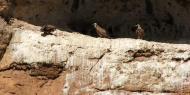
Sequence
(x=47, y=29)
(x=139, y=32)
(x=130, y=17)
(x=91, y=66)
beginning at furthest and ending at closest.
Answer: (x=130, y=17), (x=139, y=32), (x=47, y=29), (x=91, y=66)

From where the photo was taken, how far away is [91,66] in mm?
13211

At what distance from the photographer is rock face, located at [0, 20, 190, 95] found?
508 inches

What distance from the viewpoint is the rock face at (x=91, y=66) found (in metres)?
12.9

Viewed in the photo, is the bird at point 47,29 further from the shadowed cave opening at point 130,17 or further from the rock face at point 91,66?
the shadowed cave opening at point 130,17

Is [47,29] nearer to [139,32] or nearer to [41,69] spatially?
[41,69]

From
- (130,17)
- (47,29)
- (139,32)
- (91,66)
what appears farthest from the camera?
(130,17)

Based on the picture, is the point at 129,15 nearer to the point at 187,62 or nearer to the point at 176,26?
the point at 176,26

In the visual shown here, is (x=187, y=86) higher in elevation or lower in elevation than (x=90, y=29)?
lower

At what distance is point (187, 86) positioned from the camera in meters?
12.7

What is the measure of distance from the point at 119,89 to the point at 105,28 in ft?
10.6

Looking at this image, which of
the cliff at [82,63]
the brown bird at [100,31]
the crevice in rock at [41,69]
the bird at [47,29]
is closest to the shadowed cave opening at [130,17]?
the brown bird at [100,31]

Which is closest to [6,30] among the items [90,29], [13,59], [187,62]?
[13,59]

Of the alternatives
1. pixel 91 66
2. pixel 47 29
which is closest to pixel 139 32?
pixel 91 66

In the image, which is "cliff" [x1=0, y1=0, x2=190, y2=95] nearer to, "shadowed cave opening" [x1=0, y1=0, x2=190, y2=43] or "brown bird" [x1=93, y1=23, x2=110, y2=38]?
"brown bird" [x1=93, y1=23, x2=110, y2=38]
